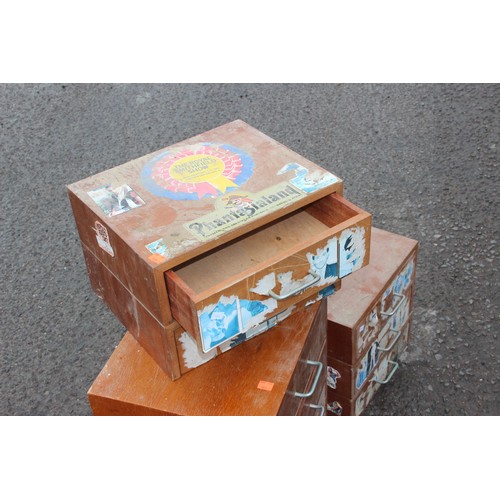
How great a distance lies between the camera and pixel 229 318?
1.55 m

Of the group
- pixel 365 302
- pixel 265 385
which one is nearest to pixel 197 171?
pixel 265 385

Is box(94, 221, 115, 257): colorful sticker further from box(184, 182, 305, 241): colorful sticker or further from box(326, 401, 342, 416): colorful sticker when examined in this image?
box(326, 401, 342, 416): colorful sticker

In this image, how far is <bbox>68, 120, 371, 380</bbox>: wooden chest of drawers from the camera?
155 cm

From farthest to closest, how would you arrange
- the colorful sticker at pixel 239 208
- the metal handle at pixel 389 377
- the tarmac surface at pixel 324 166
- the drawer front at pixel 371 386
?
the tarmac surface at pixel 324 166
the metal handle at pixel 389 377
the drawer front at pixel 371 386
the colorful sticker at pixel 239 208

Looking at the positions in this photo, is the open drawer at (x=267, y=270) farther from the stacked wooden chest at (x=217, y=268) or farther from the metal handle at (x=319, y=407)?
the metal handle at (x=319, y=407)

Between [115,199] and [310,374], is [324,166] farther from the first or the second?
[115,199]

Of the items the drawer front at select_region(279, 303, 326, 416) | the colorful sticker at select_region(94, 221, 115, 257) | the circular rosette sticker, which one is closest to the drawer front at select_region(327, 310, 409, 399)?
the drawer front at select_region(279, 303, 326, 416)

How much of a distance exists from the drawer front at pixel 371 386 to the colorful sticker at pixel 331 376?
3cm

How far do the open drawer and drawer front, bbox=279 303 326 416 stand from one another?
0.14 meters

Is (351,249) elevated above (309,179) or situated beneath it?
situated beneath

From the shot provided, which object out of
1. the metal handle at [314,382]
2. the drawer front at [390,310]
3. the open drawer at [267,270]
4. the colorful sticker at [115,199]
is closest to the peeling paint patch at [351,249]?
the open drawer at [267,270]

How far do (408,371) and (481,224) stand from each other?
881 millimetres

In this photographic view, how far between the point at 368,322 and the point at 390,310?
0.18m

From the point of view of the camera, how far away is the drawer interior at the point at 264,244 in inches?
67.2
